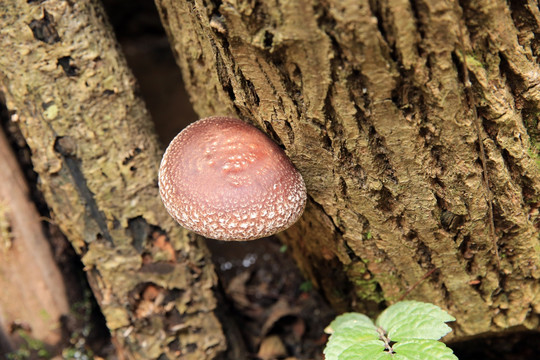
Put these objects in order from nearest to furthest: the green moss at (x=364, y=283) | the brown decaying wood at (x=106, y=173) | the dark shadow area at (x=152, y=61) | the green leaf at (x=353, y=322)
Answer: the green leaf at (x=353, y=322)
the brown decaying wood at (x=106, y=173)
the green moss at (x=364, y=283)
the dark shadow area at (x=152, y=61)

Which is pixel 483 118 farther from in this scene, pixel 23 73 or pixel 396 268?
pixel 23 73

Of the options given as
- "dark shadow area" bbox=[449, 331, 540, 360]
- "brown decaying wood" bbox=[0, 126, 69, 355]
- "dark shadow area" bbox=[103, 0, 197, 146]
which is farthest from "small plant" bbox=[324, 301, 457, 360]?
"dark shadow area" bbox=[103, 0, 197, 146]

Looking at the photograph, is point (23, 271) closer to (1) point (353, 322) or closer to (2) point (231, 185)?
(2) point (231, 185)

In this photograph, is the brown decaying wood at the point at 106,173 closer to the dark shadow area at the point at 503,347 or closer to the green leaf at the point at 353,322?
the green leaf at the point at 353,322

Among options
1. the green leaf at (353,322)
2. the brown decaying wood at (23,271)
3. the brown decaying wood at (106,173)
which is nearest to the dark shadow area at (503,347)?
the green leaf at (353,322)

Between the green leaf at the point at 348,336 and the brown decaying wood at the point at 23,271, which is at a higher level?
the brown decaying wood at the point at 23,271

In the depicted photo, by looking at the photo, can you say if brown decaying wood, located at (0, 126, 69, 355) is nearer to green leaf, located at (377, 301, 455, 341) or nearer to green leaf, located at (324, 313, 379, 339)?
green leaf, located at (324, 313, 379, 339)

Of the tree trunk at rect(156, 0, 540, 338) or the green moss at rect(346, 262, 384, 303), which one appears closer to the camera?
the tree trunk at rect(156, 0, 540, 338)
